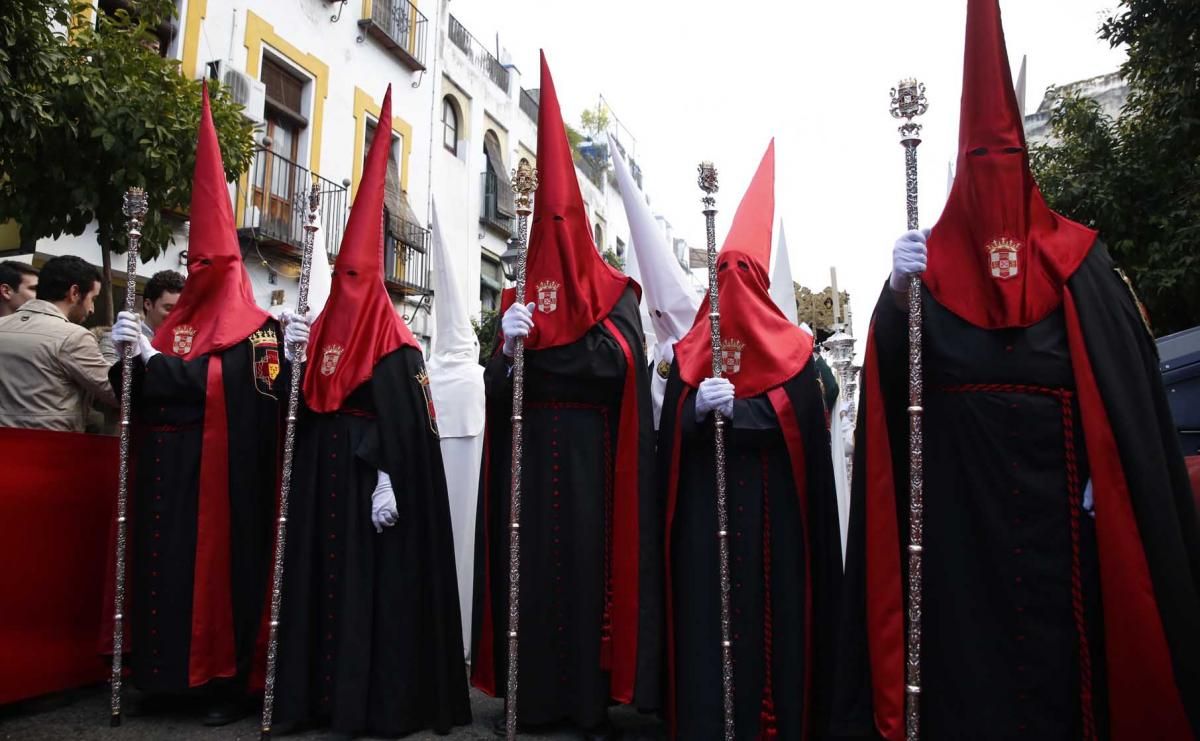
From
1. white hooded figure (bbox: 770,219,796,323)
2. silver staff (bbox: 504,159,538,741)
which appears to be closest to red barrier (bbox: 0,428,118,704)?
silver staff (bbox: 504,159,538,741)

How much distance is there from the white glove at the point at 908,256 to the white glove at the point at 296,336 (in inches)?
104

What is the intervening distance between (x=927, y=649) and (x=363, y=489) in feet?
8.09

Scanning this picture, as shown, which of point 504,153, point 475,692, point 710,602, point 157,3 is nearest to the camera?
point 710,602

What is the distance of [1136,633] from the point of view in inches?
94.1

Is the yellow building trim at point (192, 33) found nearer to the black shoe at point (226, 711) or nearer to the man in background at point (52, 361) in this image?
the man in background at point (52, 361)

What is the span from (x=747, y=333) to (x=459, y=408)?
2.60 metres

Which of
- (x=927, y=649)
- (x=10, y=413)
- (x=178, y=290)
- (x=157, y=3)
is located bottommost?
(x=927, y=649)

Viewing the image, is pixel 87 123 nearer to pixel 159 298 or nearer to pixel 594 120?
pixel 159 298

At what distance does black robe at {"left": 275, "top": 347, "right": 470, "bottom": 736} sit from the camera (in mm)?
3719

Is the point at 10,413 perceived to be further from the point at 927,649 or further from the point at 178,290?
the point at 927,649

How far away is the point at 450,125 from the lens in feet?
59.1

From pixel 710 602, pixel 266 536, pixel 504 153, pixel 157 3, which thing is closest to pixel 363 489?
pixel 266 536

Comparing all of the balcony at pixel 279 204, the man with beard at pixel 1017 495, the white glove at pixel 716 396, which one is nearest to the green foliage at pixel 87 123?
the white glove at pixel 716 396

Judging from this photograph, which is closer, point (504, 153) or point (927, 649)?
point (927, 649)
